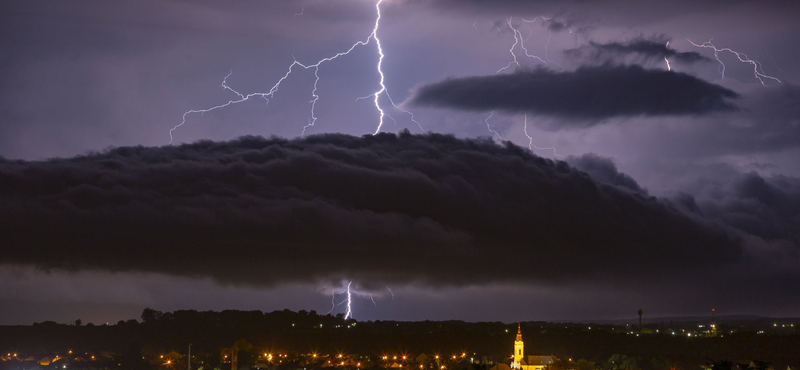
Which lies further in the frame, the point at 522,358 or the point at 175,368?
the point at 522,358

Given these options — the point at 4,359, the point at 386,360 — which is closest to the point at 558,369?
the point at 386,360

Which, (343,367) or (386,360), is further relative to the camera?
(386,360)

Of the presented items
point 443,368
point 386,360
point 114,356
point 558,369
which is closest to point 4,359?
point 114,356

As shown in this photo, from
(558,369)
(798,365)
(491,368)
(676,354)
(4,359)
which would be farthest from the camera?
(676,354)

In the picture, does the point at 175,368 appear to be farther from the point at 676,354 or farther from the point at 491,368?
the point at 676,354

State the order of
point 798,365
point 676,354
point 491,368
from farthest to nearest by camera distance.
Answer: point 676,354, point 798,365, point 491,368

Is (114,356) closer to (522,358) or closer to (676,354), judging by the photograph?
(522,358)

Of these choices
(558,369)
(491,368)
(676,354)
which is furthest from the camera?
(676,354)

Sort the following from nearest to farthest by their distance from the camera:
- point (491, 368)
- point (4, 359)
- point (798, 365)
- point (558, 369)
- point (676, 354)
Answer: point (558, 369) < point (491, 368) < point (798, 365) < point (4, 359) < point (676, 354)
